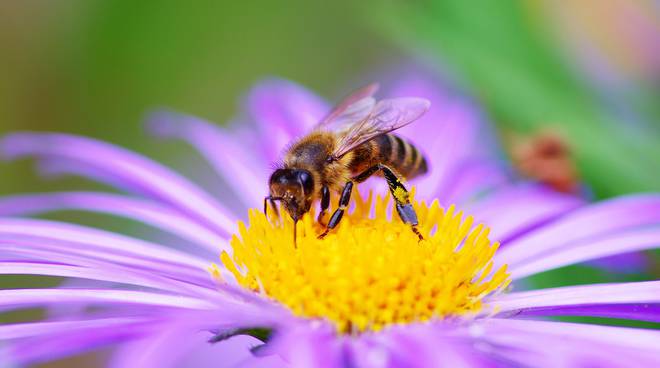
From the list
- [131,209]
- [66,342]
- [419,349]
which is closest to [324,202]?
[131,209]

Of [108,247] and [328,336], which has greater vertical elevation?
[108,247]

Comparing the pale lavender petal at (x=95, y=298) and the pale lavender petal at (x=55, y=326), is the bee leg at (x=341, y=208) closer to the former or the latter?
the pale lavender petal at (x=95, y=298)

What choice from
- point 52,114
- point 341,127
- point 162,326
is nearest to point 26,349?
point 162,326

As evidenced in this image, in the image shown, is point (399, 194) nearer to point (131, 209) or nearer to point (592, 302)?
point (592, 302)

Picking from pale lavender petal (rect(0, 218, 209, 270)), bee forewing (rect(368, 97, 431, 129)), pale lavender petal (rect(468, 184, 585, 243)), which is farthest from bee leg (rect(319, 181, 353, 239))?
pale lavender petal (rect(468, 184, 585, 243))

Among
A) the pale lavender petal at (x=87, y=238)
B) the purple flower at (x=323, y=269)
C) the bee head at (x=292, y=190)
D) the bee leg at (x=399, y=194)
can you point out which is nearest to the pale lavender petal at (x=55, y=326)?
the purple flower at (x=323, y=269)

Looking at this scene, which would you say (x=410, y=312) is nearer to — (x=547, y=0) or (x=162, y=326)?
(x=162, y=326)
